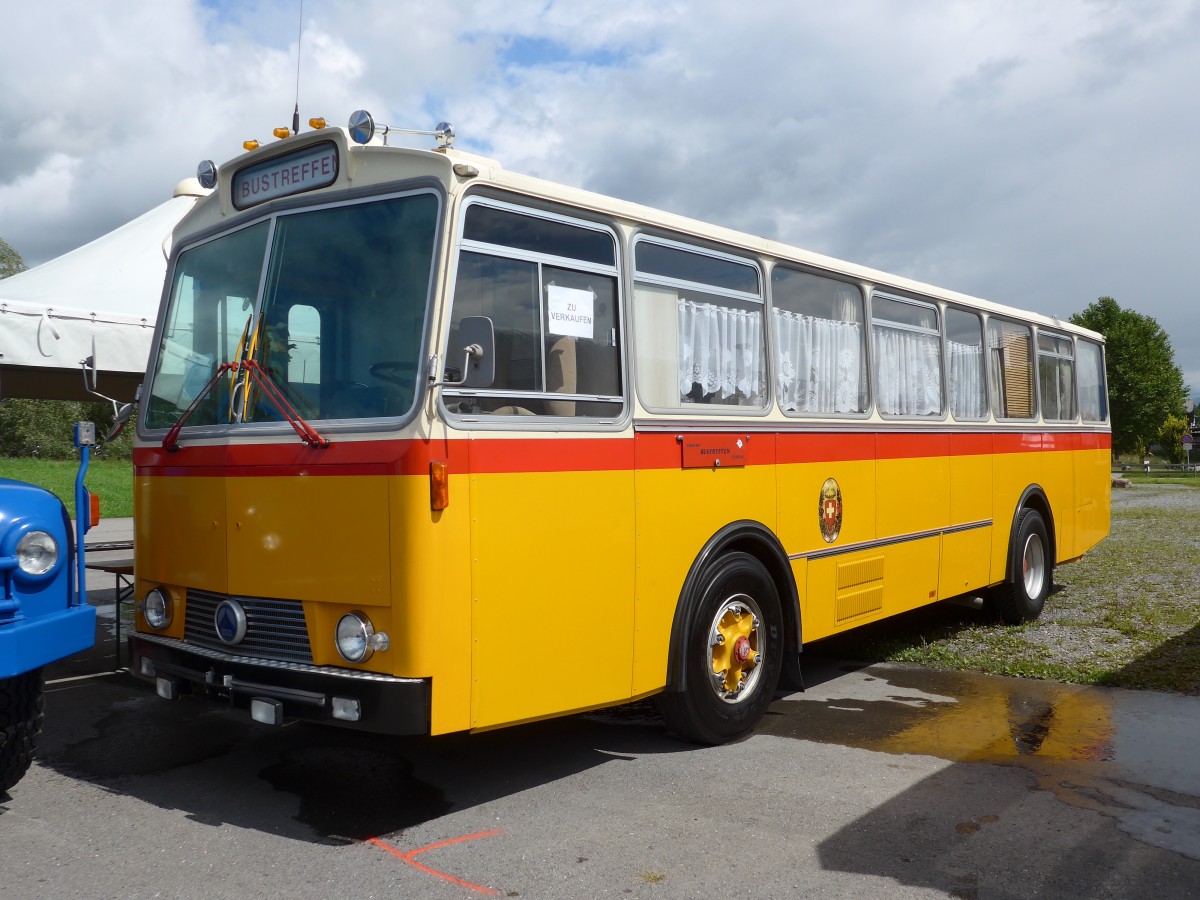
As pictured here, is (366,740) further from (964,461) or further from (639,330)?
(964,461)

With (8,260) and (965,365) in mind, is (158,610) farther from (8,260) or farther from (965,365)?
(8,260)

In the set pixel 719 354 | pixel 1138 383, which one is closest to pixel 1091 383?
pixel 719 354

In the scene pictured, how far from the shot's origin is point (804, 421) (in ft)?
21.7

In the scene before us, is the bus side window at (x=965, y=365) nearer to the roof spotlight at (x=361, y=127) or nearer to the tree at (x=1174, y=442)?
the roof spotlight at (x=361, y=127)

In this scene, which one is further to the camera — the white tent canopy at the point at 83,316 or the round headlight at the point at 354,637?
the white tent canopy at the point at 83,316

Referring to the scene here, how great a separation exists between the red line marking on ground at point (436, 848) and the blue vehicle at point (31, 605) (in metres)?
1.54

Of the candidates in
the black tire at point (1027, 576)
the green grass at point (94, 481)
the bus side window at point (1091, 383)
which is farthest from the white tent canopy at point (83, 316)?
the green grass at point (94, 481)

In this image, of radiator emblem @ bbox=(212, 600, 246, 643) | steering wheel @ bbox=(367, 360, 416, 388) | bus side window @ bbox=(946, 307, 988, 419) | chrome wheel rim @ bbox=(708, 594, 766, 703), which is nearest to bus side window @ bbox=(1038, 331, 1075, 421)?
bus side window @ bbox=(946, 307, 988, 419)

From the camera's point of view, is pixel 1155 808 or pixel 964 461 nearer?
pixel 1155 808

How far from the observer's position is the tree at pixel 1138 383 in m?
60.3

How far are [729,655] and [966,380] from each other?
4166mm

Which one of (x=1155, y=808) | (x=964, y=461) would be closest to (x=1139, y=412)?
(x=964, y=461)

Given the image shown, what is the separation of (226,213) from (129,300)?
2.60 metres

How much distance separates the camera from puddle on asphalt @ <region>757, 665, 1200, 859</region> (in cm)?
493
